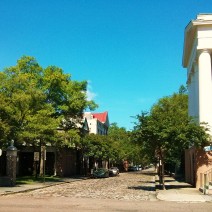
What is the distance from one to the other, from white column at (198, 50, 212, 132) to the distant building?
171 ft

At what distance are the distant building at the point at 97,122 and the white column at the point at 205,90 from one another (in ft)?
171

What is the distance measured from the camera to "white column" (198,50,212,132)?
29312mm

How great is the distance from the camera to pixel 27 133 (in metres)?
34.6

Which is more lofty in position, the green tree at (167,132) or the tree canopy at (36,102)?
the tree canopy at (36,102)

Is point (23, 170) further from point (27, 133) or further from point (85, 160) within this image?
point (27, 133)

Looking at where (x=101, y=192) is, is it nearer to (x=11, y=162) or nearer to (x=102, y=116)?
(x=11, y=162)

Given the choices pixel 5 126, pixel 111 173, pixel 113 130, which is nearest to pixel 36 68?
pixel 5 126

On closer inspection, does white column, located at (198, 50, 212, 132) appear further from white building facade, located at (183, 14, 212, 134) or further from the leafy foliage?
the leafy foliage

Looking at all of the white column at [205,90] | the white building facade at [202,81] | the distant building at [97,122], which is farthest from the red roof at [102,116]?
the white column at [205,90]

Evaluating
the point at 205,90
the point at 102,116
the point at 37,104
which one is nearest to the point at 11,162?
the point at 37,104

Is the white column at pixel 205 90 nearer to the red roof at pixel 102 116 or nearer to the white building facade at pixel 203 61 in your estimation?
the white building facade at pixel 203 61

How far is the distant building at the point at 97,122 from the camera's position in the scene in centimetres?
8231

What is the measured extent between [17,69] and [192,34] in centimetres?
1822

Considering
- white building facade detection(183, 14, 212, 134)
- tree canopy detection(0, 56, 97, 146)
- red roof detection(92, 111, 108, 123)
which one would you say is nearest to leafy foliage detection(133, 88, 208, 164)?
white building facade detection(183, 14, 212, 134)
